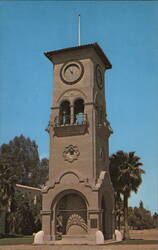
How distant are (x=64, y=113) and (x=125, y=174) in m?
10.5

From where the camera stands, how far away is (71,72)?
3650 centimetres

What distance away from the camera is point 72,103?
Result: 35344mm

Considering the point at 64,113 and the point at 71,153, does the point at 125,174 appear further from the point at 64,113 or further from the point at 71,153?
the point at 64,113

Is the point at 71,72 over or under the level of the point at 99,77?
under

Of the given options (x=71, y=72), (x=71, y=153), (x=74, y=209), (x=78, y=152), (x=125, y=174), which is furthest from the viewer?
(x=125, y=174)

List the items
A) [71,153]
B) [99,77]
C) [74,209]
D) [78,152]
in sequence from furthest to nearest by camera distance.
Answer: [99,77] < [71,153] < [78,152] < [74,209]

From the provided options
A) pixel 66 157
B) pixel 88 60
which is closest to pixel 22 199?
pixel 66 157

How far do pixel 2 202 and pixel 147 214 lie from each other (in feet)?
187

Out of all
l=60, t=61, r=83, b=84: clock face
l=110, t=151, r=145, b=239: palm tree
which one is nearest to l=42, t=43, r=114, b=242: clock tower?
l=60, t=61, r=83, b=84: clock face

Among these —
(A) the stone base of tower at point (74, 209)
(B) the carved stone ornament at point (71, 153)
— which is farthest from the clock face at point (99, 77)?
(A) the stone base of tower at point (74, 209)

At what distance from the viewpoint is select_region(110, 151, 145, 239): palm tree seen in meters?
40.6

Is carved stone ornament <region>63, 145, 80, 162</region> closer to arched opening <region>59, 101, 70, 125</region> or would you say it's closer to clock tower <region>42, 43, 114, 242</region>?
clock tower <region>42, 43, 114, 242</region>

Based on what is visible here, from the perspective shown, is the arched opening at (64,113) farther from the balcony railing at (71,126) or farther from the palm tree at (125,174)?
the palm tree at (125,174)

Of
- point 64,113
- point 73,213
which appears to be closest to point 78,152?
point 64,113
